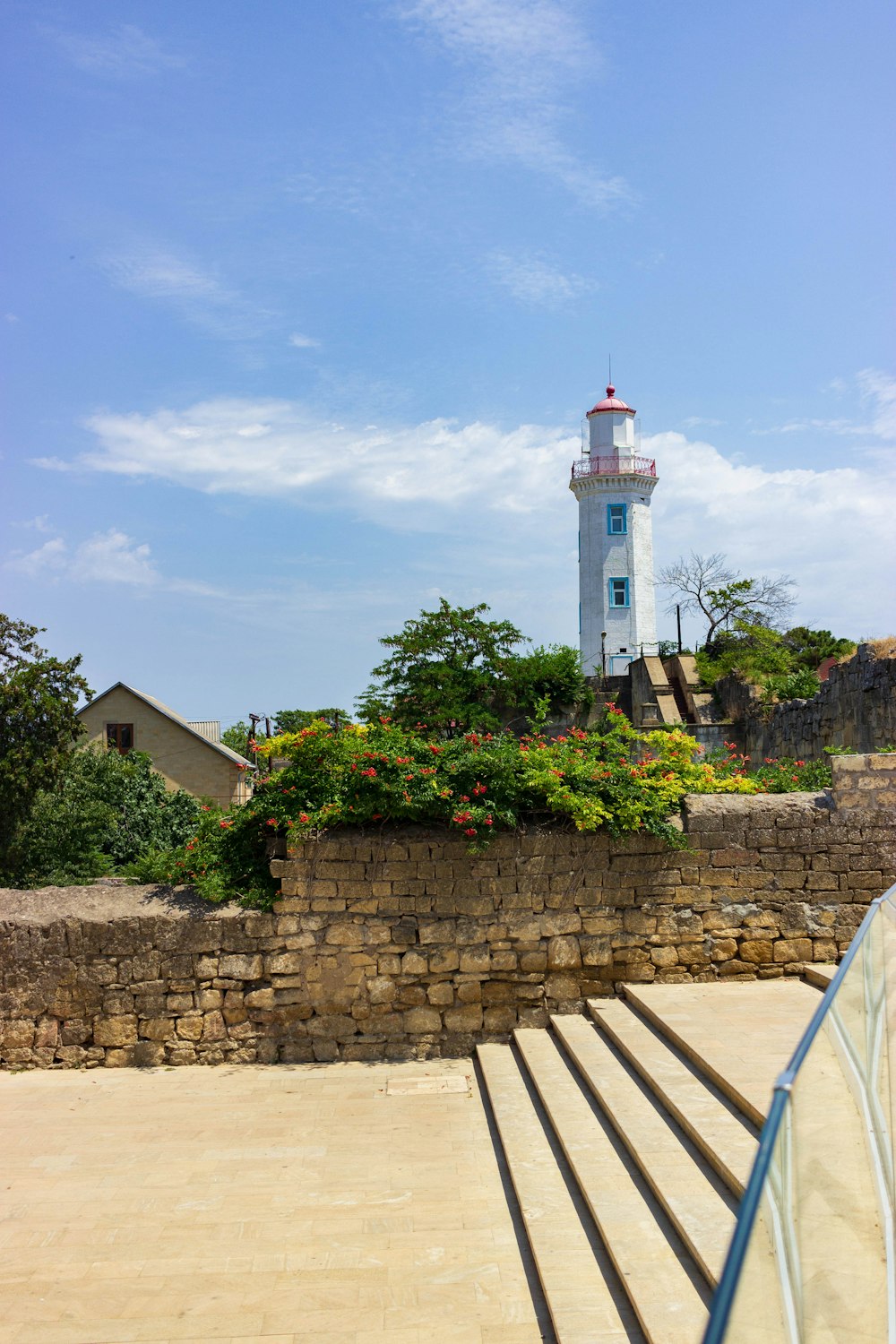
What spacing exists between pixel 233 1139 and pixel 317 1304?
7.10 ft

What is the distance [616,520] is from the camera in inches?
1747

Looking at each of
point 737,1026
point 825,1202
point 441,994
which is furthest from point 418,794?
Result: point 825,1202

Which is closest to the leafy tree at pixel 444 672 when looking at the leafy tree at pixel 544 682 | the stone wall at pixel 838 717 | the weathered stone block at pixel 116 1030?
the leafy tree at pixel 544 682

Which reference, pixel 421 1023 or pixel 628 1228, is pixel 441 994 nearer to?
pixel 421 1023

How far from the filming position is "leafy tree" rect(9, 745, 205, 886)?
16.4 m

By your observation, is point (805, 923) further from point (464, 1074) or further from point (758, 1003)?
point (464, 1074)

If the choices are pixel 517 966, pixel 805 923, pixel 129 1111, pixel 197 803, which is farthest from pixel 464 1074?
pixel 197 803

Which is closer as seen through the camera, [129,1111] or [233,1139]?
[233,1139]

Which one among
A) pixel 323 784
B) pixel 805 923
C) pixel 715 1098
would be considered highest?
pixel 323 784

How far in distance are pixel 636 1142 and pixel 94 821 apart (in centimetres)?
1364

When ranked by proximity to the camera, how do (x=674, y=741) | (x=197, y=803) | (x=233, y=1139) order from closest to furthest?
1. (x=233, y=1139)
2. (x=674, y=741)
3. (x=197, y=803)

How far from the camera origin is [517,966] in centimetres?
846

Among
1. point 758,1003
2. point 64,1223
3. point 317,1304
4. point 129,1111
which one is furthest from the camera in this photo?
point 758,1003

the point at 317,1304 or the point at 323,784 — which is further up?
the point at 323,784
